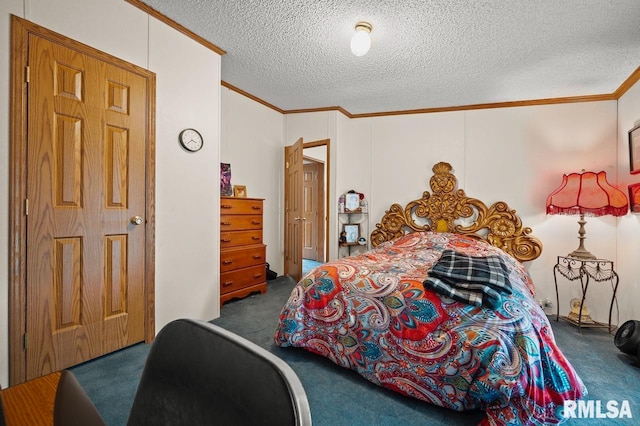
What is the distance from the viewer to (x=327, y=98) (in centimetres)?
382

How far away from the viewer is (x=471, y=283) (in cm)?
171

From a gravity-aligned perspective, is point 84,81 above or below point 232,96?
below

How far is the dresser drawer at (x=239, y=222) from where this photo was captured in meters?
3.22

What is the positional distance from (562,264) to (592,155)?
1.24m

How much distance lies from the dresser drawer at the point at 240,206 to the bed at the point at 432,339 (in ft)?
4.64

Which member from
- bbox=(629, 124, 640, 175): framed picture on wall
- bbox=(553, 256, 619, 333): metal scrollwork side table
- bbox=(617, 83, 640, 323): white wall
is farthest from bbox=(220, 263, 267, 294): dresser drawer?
bbox=(629, 124, 640, 175): framed picture on wall

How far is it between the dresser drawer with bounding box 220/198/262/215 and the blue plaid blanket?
2.20m

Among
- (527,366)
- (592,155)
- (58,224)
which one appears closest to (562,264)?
(592,155)

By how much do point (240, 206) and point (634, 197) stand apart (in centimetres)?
380

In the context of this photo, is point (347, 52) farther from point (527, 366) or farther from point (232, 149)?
point (527, 366)

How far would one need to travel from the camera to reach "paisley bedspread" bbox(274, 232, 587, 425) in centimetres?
142

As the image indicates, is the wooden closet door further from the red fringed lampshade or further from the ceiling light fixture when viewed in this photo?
the red fringed lampshade

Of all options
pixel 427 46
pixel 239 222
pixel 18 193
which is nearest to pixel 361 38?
pixel 427 46

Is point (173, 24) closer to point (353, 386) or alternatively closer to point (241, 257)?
point (241, 257)
